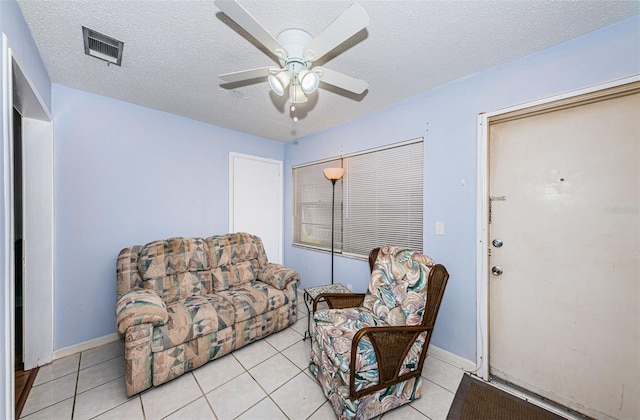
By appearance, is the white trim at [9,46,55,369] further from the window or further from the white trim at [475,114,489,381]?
the white trim at [475,114,489,381]

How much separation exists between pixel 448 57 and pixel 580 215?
4.81 feet

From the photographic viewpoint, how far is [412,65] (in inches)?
75.0

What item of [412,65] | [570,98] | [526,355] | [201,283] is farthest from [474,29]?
[201,283]

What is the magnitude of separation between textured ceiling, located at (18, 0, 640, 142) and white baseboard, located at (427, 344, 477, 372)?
2475 mm

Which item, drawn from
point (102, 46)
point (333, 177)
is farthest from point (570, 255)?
point (102, 46)

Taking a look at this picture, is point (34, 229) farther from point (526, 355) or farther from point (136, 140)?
point (526, 355)

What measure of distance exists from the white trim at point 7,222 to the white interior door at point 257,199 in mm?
2183

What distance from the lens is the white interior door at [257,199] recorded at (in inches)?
137

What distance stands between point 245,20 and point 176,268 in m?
2.36

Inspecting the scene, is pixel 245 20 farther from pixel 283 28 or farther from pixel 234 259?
pixel 234 259

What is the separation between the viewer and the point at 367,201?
2.93 m

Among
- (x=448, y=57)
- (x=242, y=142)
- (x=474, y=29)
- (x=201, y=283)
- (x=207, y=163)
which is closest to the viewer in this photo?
(x=474, y=29)

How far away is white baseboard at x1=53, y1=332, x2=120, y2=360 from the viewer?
221 cm

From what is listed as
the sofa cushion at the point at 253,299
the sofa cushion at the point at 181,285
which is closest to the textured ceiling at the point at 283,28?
the sofa cushion at the point at 181,285
